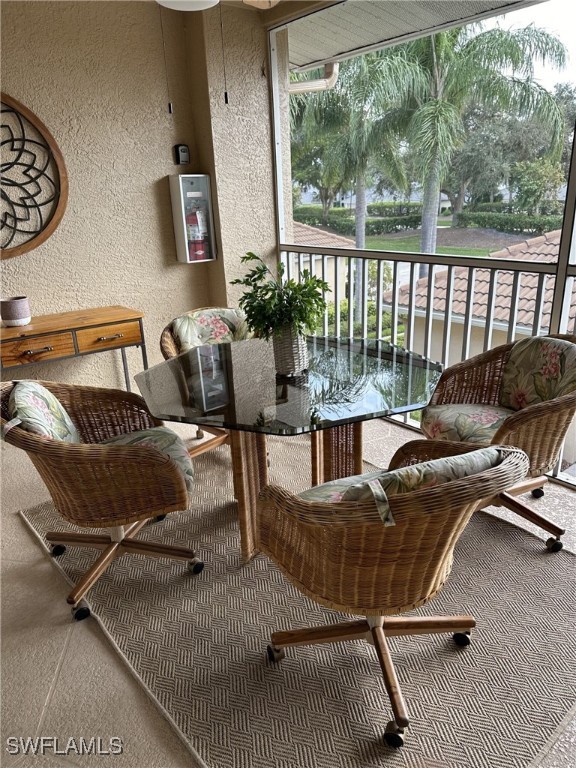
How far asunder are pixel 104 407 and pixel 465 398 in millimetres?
1646

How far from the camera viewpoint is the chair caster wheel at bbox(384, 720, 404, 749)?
4.61 ft

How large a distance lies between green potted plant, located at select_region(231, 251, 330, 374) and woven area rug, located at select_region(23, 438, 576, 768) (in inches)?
33.8

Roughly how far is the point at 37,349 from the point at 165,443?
1.36 m

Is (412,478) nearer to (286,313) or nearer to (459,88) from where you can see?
A: (286,313)

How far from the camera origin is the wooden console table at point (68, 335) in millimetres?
2939

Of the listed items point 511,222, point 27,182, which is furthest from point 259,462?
point 27,182

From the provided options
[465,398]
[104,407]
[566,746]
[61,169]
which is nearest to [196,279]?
[61,169]

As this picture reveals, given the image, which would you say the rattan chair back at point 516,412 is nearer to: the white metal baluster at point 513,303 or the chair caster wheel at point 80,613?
the white metal baluster at point 513,303

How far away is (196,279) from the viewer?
407 cm

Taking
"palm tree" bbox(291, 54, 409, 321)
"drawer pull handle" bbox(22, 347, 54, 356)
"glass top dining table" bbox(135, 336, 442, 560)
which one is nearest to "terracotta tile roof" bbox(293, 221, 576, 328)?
"palm tree" bbox(291, 54, 409, 321)

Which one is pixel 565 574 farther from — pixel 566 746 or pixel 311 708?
pixel 311 708

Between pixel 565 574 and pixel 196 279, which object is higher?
pixel 196 279

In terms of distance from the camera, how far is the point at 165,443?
83.4 inches

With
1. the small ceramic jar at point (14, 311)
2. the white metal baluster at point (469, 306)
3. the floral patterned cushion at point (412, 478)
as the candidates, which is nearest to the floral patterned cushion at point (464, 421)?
the white metal baluster at point (469, 306)
